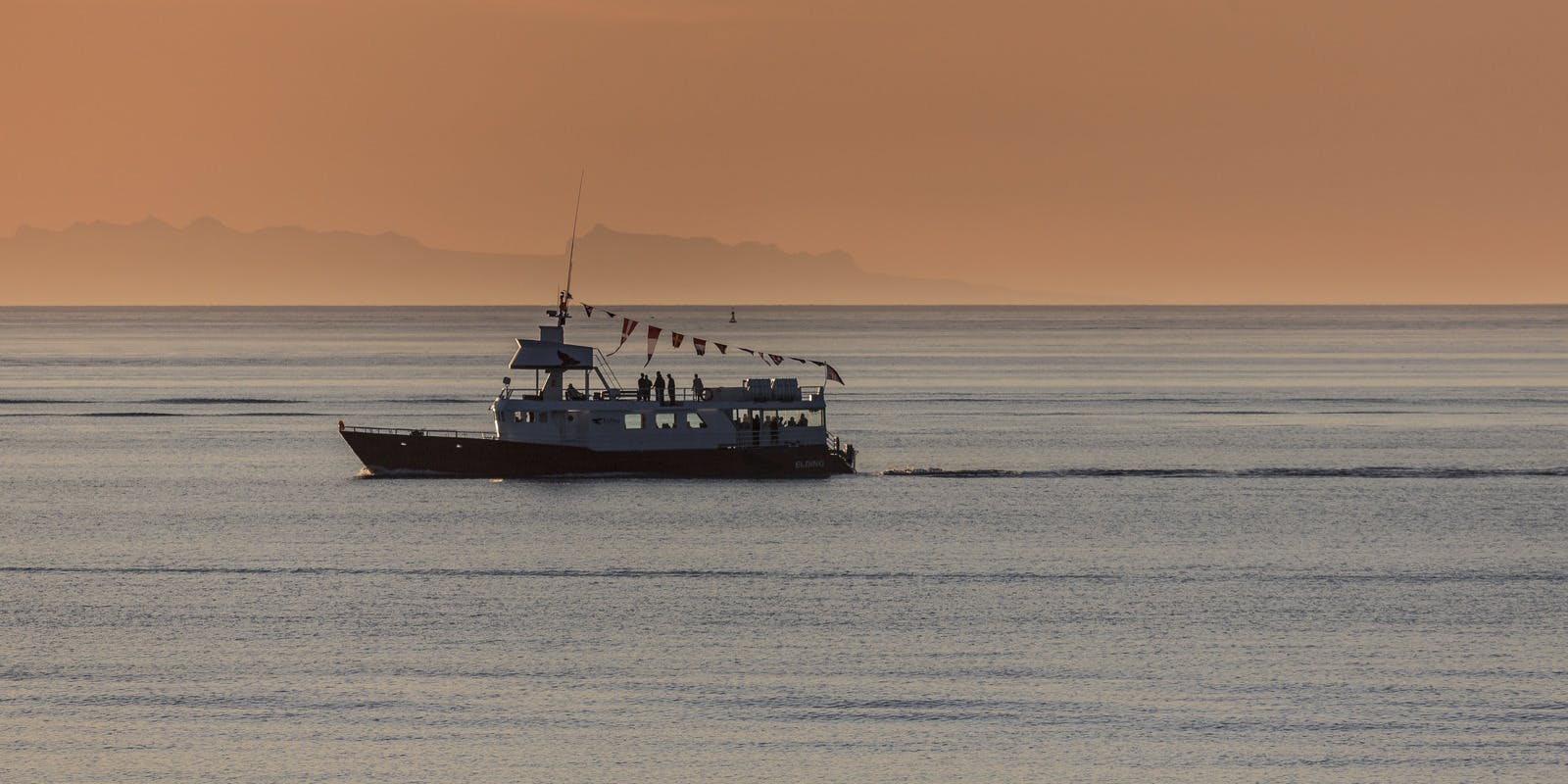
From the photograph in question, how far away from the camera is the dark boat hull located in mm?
93562

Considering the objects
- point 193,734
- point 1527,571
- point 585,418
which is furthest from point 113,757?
point 585,418

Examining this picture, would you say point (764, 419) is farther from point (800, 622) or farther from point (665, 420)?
point (800, 622)

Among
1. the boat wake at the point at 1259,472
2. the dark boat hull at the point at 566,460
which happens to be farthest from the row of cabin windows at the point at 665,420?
the boat wake at the point at 1259,472

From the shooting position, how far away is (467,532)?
252 feet

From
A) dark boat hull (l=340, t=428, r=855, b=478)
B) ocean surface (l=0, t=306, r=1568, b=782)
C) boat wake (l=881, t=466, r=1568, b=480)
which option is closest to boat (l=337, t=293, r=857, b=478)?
dark boat hull (l=340, t=428, r=855, b=478)

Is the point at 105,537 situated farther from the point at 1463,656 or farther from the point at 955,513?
the point at 1463,656

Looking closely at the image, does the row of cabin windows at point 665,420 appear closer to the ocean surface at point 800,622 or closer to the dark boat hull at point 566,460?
the dark boat hull at point 566,460

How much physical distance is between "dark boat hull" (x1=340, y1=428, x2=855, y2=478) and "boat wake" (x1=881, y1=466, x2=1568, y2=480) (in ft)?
21.1

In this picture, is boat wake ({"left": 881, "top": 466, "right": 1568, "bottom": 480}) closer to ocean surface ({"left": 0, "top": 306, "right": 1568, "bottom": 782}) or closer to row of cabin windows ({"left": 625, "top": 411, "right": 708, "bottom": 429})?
ocean surface ({"left": 0, "top": 306, "right": 1568, "bottom": 782})

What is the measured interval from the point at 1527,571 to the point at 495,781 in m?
40.1

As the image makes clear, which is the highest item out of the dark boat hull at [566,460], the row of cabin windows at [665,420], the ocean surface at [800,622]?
the row of cabin windows at [665,420]

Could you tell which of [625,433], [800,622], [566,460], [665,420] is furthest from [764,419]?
[800,622]

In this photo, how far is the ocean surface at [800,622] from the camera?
137 feet

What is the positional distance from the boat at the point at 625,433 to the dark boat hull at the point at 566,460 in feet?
0.15
